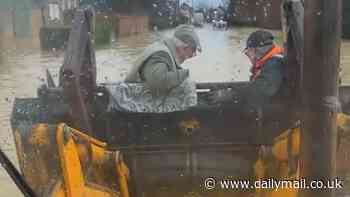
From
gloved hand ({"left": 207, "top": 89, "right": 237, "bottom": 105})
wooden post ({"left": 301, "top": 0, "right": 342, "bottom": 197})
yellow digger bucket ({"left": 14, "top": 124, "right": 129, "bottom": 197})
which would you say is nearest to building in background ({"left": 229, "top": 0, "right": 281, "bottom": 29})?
gloved hand ({"left": 207, "top": 89, "right": 237, "bottom": 105})

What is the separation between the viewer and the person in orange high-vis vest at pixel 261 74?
1.80 m

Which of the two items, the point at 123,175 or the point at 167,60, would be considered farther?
the point at 123,175

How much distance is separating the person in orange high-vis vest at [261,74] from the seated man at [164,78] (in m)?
0.13

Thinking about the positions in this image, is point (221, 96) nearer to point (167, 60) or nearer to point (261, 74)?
point (261, 74)

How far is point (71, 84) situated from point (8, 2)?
0.37 meters

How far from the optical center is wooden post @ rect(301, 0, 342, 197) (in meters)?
1.16

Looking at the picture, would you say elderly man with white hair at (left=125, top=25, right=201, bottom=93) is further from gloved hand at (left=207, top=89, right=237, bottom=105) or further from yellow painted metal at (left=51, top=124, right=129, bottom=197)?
yellow painted metal at (left=51, top=124, right=129, bottom=197)

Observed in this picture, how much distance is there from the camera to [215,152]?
1881 mm

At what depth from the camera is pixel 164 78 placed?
72.1 inches

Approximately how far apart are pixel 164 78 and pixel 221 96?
0.26 m

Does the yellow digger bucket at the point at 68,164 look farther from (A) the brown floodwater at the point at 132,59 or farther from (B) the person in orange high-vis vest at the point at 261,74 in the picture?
(B) the person in orange high-vis vest at the point at 261,74

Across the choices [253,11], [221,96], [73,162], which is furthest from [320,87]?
[73,162]

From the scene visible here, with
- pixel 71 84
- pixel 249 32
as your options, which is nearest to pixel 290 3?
pixel 249 32

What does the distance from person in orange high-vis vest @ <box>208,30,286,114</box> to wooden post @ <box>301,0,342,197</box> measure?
0.51m
